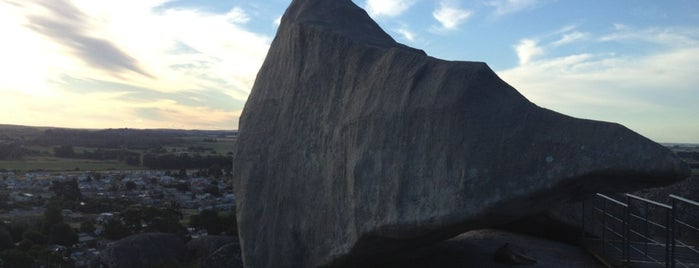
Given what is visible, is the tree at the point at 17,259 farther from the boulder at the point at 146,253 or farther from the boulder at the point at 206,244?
the boulder at the point at 206,244

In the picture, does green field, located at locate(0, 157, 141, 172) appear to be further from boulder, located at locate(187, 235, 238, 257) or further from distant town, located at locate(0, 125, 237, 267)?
boulder, located at locate(187, 235, 238, 257)

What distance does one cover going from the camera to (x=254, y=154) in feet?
37.3

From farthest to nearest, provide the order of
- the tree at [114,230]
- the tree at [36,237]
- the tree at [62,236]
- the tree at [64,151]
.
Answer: the tree at [64,151], the tree at [114,230], the tree at [36,237], the tree at [62,236]

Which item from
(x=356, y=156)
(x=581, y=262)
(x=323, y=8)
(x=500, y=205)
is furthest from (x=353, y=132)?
(x=581, y=262)

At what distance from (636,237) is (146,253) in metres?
12.9

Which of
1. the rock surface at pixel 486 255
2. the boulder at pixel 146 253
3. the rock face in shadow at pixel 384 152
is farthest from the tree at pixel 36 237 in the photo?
the rock surface at pixel 486 255

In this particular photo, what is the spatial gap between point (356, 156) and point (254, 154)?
318 cm

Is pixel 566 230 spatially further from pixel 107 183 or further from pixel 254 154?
pixel 107 183

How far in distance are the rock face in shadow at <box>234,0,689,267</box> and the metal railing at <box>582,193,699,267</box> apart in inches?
64.1

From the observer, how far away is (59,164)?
256 ft

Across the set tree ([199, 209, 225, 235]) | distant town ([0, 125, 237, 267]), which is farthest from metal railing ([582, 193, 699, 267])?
tree ([199, 209, 225, 235])

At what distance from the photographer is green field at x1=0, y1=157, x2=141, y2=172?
73.4m

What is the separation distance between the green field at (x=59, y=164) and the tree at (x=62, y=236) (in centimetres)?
4880

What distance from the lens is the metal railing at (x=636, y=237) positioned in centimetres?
808
